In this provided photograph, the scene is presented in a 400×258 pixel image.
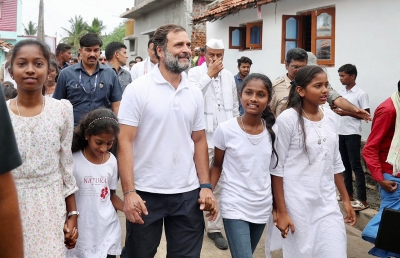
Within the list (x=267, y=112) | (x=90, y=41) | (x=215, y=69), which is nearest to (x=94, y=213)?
(x=267, y=112)

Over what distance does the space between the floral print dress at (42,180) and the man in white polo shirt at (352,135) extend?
4872 millimetres

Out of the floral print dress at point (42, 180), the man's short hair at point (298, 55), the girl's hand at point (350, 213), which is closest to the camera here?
the floral print dress at point (42, 180)

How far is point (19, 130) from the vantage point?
285cm

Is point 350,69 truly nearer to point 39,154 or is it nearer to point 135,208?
point 135,208

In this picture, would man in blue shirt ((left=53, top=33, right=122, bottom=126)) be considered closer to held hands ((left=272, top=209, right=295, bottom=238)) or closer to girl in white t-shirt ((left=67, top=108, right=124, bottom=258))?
girl in white t-shirt ((left=67, top=108, right=124, bottom=258))

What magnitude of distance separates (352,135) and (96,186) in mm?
4628

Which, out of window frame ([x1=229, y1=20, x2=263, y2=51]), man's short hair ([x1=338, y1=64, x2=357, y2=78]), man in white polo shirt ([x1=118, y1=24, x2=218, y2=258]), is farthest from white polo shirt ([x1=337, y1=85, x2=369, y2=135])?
man in white polo shirt ([x1=118, y1=24, x2=218, y2=258])

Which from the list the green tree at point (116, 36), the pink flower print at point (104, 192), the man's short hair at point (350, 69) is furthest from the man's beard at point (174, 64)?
the green tree at point (116, 36)

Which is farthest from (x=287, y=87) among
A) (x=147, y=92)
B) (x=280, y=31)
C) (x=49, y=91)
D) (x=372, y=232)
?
(x=280, y=31)

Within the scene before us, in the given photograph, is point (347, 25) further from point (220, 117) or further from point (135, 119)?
point (135, 119)

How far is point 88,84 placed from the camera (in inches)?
188

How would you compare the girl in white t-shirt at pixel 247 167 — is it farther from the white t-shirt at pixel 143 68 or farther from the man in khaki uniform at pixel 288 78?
the white t-shirt at pixel 143 68

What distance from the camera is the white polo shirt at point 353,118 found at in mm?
6980

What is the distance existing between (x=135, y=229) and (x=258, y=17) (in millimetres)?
8085
